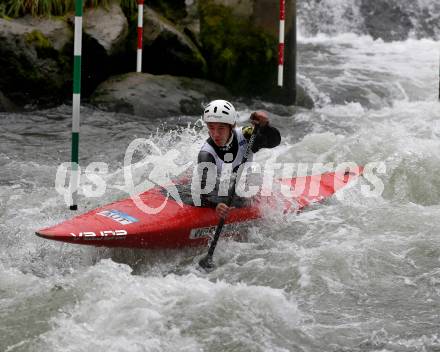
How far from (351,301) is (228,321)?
0.90 metres

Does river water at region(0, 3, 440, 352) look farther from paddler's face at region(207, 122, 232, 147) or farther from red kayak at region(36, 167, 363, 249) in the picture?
paddler's face at region(207, 122, 232, 147)

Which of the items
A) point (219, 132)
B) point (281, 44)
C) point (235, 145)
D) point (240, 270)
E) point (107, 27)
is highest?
point (107, 27)

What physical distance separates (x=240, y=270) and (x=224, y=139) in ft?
3.51

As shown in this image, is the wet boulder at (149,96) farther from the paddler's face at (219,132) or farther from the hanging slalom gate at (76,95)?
the paddler's face at (219,132)

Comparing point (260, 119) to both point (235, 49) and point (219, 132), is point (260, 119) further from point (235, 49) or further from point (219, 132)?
point (235, 49)

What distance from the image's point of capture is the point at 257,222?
5.88 m

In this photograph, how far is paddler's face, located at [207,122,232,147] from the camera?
18.3 ft

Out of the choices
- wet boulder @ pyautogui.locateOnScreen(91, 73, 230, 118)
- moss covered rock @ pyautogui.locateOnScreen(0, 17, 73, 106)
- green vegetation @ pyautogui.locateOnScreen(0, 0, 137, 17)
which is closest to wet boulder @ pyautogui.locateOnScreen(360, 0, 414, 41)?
wet boulder @ pyautogui.locateOnScreen(91, 73, 230, 118)

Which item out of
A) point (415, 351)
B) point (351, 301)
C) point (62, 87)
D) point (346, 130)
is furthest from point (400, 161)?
point (62, 87)

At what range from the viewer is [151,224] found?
524 centimetres

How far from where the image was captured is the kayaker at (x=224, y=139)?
18.0ft

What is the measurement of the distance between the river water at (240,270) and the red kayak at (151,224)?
123 mm

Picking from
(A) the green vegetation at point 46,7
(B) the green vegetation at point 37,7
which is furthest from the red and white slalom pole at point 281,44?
(B) the green vegetation at point 37,7

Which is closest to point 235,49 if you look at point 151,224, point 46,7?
point 46,7
